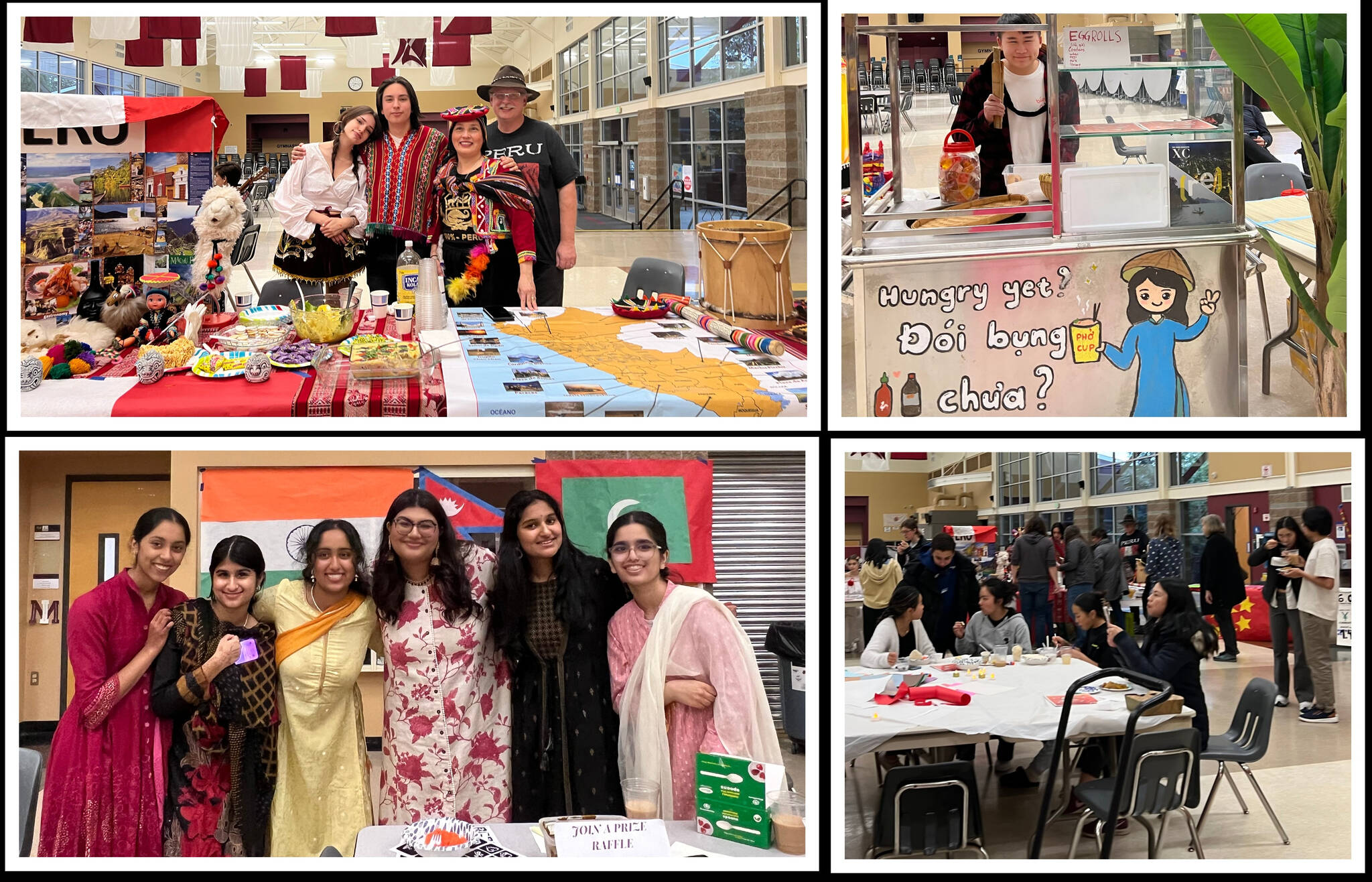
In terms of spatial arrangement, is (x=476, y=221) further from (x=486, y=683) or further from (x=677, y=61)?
(x=677, y=61)

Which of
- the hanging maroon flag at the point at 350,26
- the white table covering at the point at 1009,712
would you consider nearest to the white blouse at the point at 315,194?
the hanging maroon flag at the point at 350,26

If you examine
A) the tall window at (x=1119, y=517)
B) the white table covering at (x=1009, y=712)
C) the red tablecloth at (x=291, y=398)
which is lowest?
the white table covering at (x=1009, y=712)

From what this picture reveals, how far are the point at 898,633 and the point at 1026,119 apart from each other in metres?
1.74

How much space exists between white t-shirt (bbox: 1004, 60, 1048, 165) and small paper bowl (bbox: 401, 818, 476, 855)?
2.61m

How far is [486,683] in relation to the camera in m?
2.46

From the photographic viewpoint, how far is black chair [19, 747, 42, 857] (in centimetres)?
240

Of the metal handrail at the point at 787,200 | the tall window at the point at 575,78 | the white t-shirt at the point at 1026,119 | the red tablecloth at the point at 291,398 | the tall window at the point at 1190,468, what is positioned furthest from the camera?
the metal handrail at the point at 787,200

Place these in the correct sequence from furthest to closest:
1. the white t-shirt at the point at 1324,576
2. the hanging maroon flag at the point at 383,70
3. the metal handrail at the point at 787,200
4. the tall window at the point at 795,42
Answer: the metal handrail at the point at 787,200
the tall window at the point at 795,42
the hanging maroon flag at the point at 383,70
the white t-shirt at the point at 1324,576

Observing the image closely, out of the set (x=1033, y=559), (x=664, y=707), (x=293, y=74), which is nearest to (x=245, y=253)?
(x=293, y=74)

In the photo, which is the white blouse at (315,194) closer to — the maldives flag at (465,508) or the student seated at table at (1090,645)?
the maldives flag at (465,508)

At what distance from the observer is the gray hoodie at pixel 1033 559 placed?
2977 mm

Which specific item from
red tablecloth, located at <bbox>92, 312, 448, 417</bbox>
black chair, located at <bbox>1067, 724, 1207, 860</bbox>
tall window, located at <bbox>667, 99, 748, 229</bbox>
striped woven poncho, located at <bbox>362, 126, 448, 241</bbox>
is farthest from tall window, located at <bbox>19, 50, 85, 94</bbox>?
black chair, located at <bbox>1067, 724, 1207, 860</bbox>

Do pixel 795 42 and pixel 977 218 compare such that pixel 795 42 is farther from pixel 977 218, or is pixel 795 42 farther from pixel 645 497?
pixel 645 497

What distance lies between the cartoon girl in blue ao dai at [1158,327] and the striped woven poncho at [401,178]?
1.94 m
